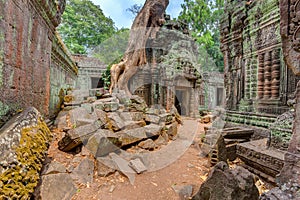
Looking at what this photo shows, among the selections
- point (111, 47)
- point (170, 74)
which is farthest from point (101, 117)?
point (111, 47)

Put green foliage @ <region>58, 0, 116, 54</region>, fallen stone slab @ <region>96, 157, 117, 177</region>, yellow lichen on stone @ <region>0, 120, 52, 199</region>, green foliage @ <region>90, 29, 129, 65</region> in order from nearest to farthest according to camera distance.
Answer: yellow lichen on stone @ <region>0, 120, 52, 199</region>, fallen stone slab @ <region>96, 157, 117, 177</region>, green foliage @ <region>58, 0, 116, 54</region>, green foliage @ <region>90, 29, 129, 65</region>

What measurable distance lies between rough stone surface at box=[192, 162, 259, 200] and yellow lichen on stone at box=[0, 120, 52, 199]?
69.0 inches

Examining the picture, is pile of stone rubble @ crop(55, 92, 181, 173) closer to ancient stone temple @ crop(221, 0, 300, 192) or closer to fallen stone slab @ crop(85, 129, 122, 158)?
fallen stone slab @ crop(85, 129, 122, 158)

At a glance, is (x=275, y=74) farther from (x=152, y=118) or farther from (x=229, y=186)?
(x=152, y=118)

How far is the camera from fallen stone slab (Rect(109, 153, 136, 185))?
2.63m

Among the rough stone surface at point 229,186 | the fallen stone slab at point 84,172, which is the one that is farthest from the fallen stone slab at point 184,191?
the fallen stone slab at point 84,172

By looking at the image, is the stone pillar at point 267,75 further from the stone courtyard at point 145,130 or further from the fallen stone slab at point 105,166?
the fallen stone slab at point 105,166

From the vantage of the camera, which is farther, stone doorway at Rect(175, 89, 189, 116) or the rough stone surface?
stone doorway at Rect(175, 89, 189, 116)

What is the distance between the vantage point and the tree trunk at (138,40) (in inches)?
283

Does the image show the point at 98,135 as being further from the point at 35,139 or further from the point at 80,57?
the point at 80,57

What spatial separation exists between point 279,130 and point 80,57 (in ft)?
43.9

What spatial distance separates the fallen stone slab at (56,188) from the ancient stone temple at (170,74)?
267 inches

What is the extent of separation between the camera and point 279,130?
2465 millimetres

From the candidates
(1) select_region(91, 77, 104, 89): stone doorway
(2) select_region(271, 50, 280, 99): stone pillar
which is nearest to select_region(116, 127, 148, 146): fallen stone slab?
(2) select_region(271, 50, 280, 99): stone pillar
